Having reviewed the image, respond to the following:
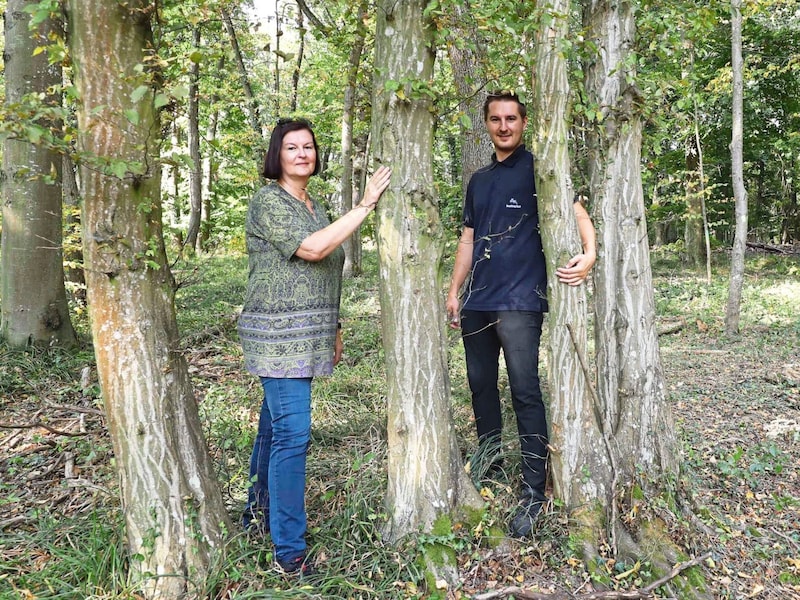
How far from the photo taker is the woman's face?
271cm

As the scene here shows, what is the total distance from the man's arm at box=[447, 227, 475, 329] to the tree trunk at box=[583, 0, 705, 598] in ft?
2.45

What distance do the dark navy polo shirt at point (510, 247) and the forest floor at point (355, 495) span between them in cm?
92

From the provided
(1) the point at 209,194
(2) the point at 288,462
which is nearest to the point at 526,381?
(2) the point at 288,462

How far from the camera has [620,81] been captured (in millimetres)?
3283

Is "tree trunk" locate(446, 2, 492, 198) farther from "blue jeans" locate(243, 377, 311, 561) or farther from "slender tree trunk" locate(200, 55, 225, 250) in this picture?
"slender tree trunk" locate(200, 55, 225, 250)

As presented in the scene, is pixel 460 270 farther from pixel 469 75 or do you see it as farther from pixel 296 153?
pixel 469 75

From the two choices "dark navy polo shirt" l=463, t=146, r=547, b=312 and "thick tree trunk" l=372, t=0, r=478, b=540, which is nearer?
"thick tree trunk" l=372, t=0, r=478, b=540

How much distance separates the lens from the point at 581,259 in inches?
114

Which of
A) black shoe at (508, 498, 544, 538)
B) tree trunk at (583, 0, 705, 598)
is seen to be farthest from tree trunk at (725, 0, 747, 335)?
black shoe at (508, 498, 544, 538)

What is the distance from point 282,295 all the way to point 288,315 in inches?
3.7

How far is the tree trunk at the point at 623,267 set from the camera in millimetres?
3287

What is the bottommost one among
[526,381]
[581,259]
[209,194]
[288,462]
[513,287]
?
[288,462]

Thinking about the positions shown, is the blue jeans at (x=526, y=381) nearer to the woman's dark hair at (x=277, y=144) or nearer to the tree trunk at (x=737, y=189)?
the woman's dark hair at (x=277, y=144)

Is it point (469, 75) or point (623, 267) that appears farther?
point (469, 75)
